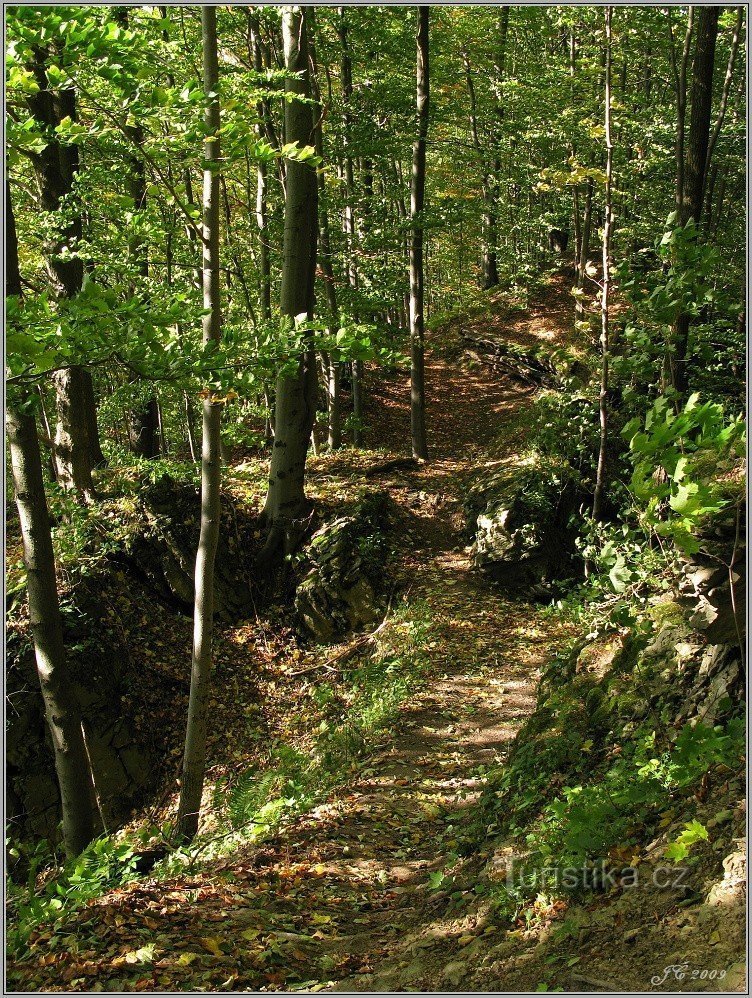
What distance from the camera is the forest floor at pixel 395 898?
3.34 metres

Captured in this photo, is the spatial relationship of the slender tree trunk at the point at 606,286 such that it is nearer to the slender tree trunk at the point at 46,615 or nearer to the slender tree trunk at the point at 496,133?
the slender tree trunk at the point at 46,615

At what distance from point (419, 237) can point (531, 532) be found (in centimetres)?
549

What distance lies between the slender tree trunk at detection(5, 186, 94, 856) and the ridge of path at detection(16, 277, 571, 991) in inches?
34.2

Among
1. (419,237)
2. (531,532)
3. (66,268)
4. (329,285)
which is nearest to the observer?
(66,268)

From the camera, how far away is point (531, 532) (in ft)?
31.2

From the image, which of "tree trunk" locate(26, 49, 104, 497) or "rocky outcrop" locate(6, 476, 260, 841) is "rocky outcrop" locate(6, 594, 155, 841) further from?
"tree trunk" locate(26, 49, 104, 497)

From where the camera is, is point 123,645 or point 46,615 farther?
point 123,645

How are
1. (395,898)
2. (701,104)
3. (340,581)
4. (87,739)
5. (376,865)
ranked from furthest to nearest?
(340,581), (87,739), (701,104), (376,865), (395,898)

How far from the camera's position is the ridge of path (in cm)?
369

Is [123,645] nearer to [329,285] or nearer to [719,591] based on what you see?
[329,285]

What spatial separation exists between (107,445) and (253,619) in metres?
5.05

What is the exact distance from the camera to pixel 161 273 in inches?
481

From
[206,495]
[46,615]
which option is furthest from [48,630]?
[206,495]

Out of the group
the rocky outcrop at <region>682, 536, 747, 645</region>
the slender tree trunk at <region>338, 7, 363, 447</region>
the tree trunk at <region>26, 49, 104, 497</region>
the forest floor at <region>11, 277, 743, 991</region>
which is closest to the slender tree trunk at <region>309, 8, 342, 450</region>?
the slender tree trunk at <region>338, 7, 363, 447</region>
